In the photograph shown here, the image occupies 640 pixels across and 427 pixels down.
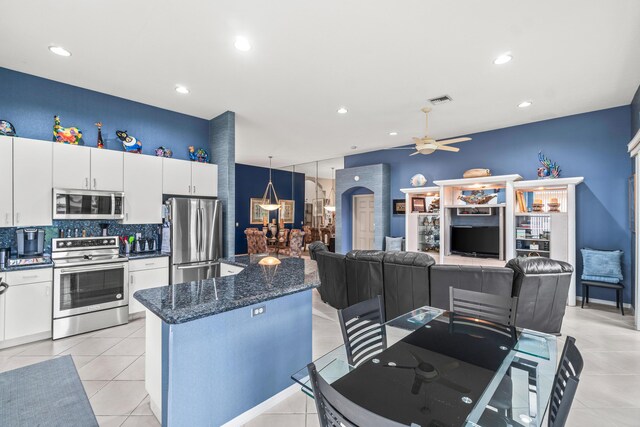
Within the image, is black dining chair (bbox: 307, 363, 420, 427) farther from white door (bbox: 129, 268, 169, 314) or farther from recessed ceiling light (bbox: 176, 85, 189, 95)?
recessed ceiling light (bbox: 176, 85, 189, 95)

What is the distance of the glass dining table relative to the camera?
119 cm

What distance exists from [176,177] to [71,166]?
48.1 inches

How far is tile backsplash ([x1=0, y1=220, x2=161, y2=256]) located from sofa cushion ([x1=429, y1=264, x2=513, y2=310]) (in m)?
4.05

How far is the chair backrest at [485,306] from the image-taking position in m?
2.28

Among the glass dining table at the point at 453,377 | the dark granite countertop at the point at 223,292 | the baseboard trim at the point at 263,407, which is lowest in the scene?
the baseboard trim at the point at 263,407

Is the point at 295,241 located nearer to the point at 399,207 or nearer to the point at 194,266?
the point at 399,207

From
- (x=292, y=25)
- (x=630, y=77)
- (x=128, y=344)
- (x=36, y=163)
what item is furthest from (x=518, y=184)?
(x=36, y=163)

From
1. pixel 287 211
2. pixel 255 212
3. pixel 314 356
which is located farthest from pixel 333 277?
pixel 287 211

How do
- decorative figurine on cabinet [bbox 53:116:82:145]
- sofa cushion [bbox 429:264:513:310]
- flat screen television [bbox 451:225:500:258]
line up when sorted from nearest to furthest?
sofa cushion [bbox 429:264:513:310], decorative figurine on cabinet [bbox 53:116:82:145], flat screen television [bbox 451:225:500:258]

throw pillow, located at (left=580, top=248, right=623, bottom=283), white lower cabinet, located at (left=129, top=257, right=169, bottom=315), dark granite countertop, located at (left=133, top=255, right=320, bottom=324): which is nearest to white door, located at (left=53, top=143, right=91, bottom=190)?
white lower cabinet, located at (left=129, top=257, right=169, bottom=315)

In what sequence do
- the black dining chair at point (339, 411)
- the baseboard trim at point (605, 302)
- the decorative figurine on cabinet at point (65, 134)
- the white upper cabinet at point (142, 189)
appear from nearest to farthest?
the black dining chair at point (339, 411)
the decorative figurine on cabinet at point (65, 134)
the white upper cabinet at point (142, 189)
the baseboard trim at point (605, 302)

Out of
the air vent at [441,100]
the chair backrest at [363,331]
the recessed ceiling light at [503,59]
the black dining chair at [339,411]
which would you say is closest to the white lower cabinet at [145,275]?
the chair backrest at [363,331]

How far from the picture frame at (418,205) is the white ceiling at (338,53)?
224 centimetres

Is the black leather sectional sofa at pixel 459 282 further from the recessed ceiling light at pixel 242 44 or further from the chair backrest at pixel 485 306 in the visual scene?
the recessed ceiling light at pixel 242 44
